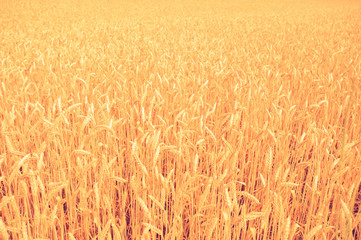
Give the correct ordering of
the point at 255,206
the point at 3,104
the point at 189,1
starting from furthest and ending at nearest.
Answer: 1. the point at 189,1
2. the point at 3,104
3. the point at 255,206

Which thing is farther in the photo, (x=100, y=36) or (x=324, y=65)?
(x=100, y=36)

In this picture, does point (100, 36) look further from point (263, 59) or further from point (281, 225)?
point (281, 225)

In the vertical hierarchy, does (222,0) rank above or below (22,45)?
above

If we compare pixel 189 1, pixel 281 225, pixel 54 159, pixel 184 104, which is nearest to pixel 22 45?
pixel 184 104

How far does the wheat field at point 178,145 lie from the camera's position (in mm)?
945

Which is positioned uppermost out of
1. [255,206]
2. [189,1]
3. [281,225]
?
[189,1]

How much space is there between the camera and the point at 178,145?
1271 mm

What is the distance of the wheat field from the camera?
0.94 meters

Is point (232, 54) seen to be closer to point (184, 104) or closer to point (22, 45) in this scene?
point (184, 104)

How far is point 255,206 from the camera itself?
125cm

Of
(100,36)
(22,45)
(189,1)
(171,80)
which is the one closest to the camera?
(171,80)

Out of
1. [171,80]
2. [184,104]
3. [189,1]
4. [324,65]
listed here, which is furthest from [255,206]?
[189,1]

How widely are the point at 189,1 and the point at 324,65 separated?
560 inches

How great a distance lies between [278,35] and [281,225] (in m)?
5.05
